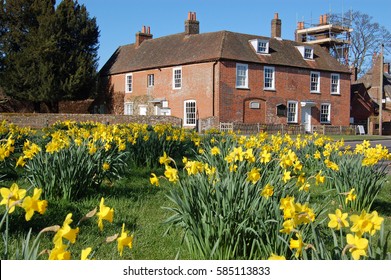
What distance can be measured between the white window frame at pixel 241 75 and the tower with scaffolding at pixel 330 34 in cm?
1523

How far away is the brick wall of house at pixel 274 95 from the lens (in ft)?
98.6

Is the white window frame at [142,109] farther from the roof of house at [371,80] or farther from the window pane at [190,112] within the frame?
the roof of house at [371,80]

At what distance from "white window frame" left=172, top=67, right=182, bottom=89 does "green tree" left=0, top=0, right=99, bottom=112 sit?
23.6 feet

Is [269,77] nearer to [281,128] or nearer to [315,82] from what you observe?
[281,128]

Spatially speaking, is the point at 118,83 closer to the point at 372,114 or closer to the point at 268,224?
the point at 372,114

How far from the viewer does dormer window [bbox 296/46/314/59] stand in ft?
116

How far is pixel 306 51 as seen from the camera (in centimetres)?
3550

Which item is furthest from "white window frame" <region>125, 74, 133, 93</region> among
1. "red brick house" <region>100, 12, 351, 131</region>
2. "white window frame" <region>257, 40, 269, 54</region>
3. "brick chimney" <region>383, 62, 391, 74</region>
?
"brick chimney" <region>383, 62, 391, 74</region>

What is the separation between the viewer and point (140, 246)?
4.25 m

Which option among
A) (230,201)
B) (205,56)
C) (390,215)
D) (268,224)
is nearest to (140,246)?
(230,201)

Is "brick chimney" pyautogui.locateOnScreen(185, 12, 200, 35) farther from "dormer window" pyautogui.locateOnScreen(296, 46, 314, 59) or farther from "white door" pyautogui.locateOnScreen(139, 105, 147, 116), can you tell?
"dormer window" pyautogui.locateOnScreen(296, 46, 314, 59)

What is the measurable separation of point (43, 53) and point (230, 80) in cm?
1393
